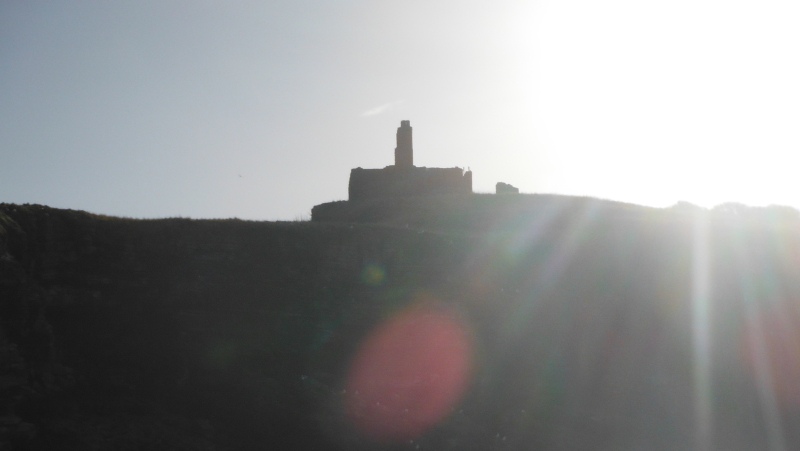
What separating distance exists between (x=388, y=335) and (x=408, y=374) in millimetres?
1148

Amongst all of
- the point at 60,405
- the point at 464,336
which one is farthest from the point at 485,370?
the point at 60,405

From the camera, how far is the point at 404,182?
3266cm

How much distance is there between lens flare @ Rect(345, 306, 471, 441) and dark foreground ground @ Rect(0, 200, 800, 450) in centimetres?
6

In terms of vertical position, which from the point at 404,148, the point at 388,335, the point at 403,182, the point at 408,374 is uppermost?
the point at 404,148

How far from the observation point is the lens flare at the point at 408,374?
1723cm

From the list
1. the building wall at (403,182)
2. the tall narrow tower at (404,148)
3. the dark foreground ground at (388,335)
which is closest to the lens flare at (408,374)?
the dark foreground ground at (388,335)

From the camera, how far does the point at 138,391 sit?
15352 millimetres

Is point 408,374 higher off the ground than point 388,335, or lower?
lower

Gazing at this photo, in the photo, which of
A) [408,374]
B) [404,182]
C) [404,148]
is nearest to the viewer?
[408,374]

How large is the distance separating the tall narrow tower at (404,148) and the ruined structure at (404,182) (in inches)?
7.1

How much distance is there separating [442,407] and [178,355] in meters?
6.10

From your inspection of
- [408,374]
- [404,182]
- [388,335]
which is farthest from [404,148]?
[408,374]

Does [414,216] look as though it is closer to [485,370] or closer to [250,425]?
[485,370]

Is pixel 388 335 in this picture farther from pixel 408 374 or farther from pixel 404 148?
pixel 404 148
